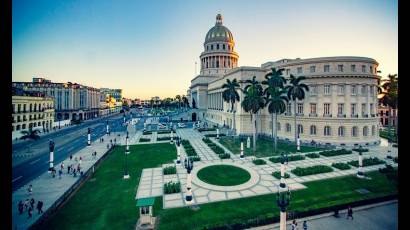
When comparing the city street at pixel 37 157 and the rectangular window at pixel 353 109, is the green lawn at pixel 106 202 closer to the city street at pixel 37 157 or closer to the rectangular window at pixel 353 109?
the city street at pixel 37 157

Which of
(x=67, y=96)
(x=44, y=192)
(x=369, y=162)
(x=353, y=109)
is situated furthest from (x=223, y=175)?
(x=67, y=96)

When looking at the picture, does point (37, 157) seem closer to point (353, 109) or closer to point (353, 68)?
point (353, 109)

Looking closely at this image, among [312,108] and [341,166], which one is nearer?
[341,166]

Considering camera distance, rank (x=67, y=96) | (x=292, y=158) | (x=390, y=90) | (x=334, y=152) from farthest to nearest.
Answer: (x=67, y=96) → (x=390, y=90) → (x=334, y=152) → (x=292, y=158)

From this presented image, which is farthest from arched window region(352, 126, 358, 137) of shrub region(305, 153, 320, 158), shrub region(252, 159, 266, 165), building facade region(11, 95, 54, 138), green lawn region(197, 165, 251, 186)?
building facade region(11, 95, 54, 138)

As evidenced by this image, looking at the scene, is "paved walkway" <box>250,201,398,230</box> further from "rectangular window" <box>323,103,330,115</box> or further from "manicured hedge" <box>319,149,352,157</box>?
"rectangular window" <box>323,103,330,115</box>
